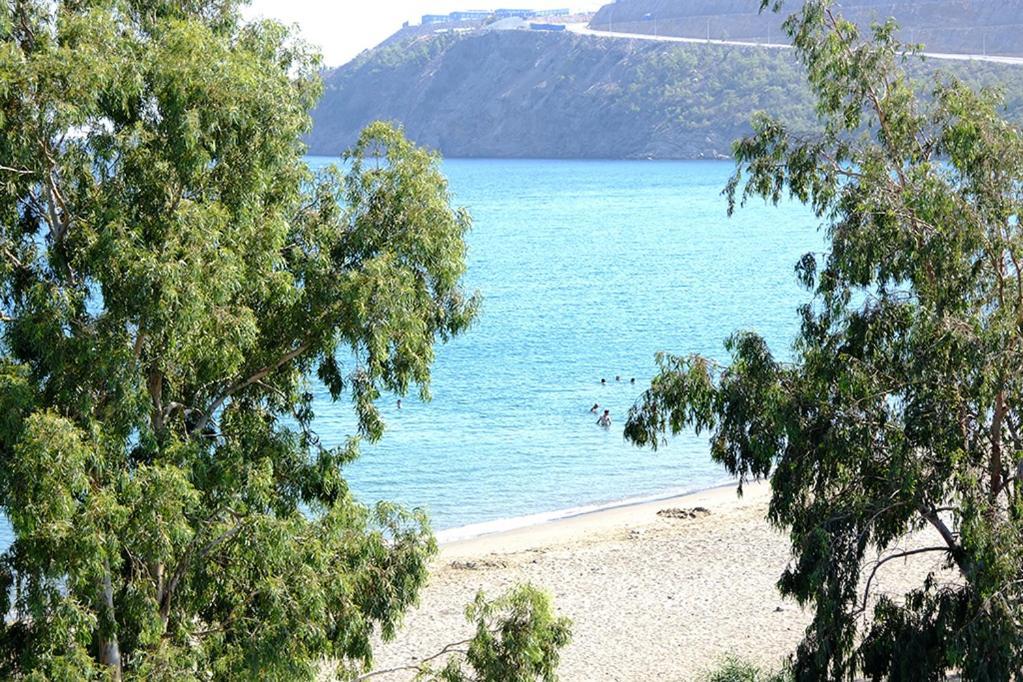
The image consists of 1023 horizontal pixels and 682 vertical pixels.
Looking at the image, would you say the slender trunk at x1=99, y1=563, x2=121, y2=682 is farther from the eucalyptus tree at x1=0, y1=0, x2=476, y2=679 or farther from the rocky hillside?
the rocky hillside

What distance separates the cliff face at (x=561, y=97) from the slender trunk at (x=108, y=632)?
157 metres

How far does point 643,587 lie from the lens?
23.8 m

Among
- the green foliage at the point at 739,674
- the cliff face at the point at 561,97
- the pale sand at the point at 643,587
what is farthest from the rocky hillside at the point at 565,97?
the green foliage at the point at 739,674

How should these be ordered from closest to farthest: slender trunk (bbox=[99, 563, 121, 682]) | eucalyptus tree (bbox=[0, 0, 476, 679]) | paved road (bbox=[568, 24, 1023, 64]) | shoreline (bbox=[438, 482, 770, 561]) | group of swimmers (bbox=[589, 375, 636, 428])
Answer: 1. eucalyptus tree (bbox=[0, 0, 476, 679])
2. slender trunk (bbox=[99, 563, 121, 682])
3. shoreline (bbox=[438, 482, 770, 561])
4. group of swimmers (bbox=[589, 375, 636, 428])
5. paved road (bbox=[568, 24, 1023, 64])

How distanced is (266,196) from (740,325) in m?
49.8

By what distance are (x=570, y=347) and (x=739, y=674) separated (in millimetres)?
36078

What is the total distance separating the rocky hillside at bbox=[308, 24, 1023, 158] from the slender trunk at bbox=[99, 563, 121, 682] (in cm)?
15501

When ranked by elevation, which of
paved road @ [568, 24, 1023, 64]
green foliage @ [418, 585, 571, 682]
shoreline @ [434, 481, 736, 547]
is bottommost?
shoreline @ [434, 481, 736, 547]

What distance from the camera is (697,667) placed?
771 inches

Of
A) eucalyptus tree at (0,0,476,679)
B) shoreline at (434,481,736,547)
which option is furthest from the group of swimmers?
eucalyptus tree at (0,0,476,679)

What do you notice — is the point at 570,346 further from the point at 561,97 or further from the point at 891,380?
the point at 561,97

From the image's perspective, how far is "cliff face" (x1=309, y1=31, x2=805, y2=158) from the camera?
17100 cm

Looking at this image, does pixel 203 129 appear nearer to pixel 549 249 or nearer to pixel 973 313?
pixel 973 313

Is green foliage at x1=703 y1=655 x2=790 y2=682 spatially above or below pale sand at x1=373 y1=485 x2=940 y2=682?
above
